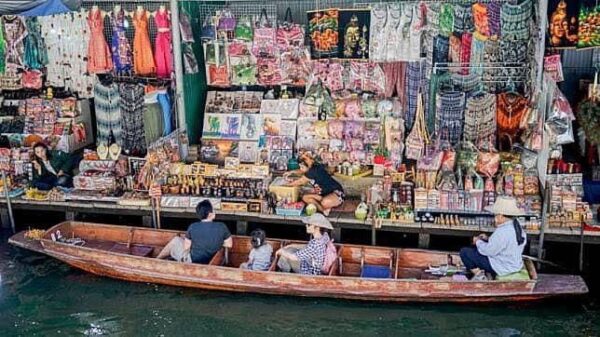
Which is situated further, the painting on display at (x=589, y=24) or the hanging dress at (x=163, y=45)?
the hanging dress at (x=163, y=45)

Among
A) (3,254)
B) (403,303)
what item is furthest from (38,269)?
(403,303)

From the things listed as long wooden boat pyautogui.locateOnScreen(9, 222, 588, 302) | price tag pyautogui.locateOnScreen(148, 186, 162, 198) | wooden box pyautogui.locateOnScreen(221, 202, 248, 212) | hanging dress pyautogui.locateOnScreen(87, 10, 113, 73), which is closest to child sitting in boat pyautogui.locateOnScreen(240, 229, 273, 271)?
long wooden boat pyautogui.locateOnScreen(9, 222, 588, 302)

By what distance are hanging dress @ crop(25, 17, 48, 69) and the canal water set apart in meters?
4.43

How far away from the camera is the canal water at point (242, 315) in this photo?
829cm

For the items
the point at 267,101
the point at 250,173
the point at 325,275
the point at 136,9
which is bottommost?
the point at 325,275

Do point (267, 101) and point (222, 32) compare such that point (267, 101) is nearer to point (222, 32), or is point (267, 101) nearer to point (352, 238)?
point (222, 32)

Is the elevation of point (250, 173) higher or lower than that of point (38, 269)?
higher

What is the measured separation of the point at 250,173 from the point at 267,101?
1693 mm

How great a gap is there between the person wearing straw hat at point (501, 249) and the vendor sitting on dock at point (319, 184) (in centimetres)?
218

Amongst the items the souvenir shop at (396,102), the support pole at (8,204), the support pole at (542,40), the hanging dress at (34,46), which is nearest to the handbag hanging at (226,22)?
the souvenir shop at (396,102)

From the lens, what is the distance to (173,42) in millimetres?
10898

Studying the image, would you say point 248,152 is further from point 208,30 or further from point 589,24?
point 589,24

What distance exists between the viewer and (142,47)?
11.4 meters

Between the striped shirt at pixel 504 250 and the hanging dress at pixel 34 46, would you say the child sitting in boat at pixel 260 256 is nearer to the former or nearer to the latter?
the striped shirt at pixel 504 250
